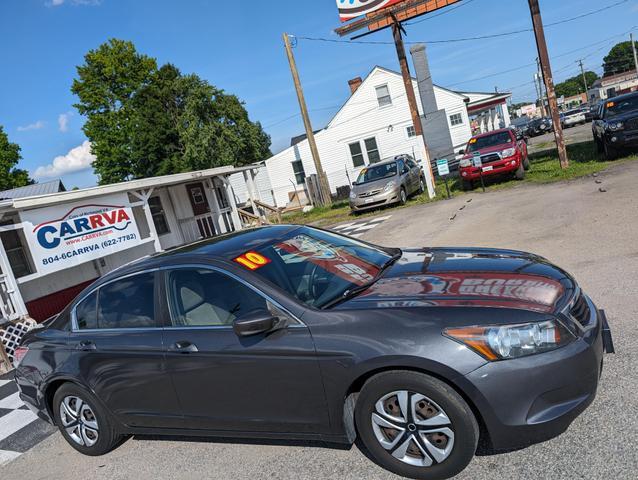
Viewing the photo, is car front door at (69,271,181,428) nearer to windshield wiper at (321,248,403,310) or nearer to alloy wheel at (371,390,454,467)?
windshield wiper at (321,248,403,310)

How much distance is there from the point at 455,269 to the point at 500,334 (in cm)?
96

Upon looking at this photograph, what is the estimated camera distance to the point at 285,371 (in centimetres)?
318

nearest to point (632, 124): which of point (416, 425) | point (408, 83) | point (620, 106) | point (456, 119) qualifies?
point (620, 106)

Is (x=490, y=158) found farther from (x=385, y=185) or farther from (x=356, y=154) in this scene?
(x=356, y=154)

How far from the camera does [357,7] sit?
16.3m

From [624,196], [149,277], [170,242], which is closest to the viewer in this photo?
[149,277]

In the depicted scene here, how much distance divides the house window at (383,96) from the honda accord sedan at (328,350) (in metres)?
26.7

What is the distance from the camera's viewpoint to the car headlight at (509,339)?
2713 millimetres

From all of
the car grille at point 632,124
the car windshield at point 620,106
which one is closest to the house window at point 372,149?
the car windshield at point 620,106

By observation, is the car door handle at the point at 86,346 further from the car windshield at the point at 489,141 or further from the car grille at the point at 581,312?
the car windshield at the point at 489,141

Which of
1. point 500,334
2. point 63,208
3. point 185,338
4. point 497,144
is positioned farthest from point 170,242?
point 500,334

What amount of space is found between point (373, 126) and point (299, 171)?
19.0ft

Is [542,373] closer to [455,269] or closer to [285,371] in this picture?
[455,269]

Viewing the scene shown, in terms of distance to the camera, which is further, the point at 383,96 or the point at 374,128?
the point at 374,128
